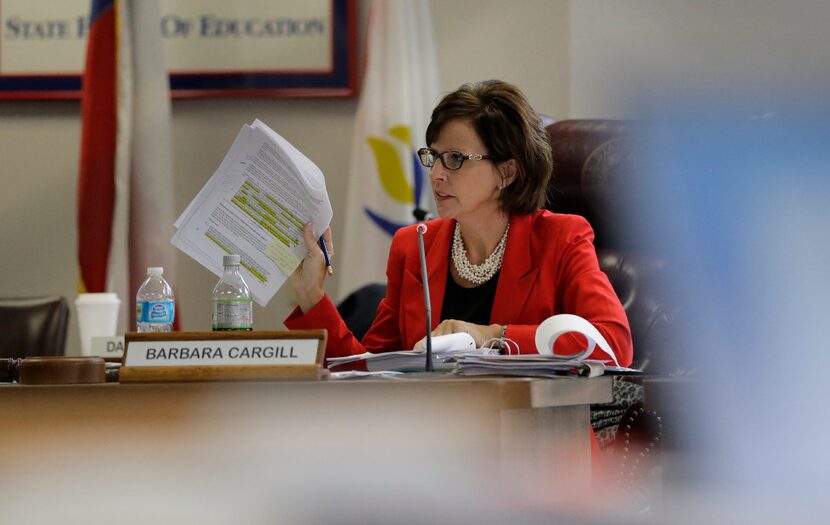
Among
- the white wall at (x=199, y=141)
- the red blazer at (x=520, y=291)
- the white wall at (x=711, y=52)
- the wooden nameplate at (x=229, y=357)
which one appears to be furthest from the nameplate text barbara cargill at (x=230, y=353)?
the white wall at (x=199, y=141)

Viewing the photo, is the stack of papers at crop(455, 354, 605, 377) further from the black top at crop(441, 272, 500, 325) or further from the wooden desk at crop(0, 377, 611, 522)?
the black top at crop(441, 272, 500, 325)

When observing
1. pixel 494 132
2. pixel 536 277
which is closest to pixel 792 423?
pixel 536 277

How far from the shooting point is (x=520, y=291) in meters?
1.79

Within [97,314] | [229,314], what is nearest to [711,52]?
[229,314]

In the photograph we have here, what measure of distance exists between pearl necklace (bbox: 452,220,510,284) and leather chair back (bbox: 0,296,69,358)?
117 centimetres

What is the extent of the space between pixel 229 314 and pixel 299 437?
903 millimetres

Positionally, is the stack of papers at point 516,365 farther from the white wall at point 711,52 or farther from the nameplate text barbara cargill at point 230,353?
the white wall at point 711,52

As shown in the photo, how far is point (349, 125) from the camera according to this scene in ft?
12.1

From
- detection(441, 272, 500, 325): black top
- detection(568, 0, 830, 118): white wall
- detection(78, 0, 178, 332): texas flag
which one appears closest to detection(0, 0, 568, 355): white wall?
detection(78, 0, 178, 332): texas flag

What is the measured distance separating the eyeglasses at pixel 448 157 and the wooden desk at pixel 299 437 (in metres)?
0.81

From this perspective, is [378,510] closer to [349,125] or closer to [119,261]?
[119,261]

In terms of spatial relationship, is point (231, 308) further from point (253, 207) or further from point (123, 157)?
point (123, 157)

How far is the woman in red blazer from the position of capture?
1783 mm

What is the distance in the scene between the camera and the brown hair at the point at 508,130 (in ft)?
6.24
